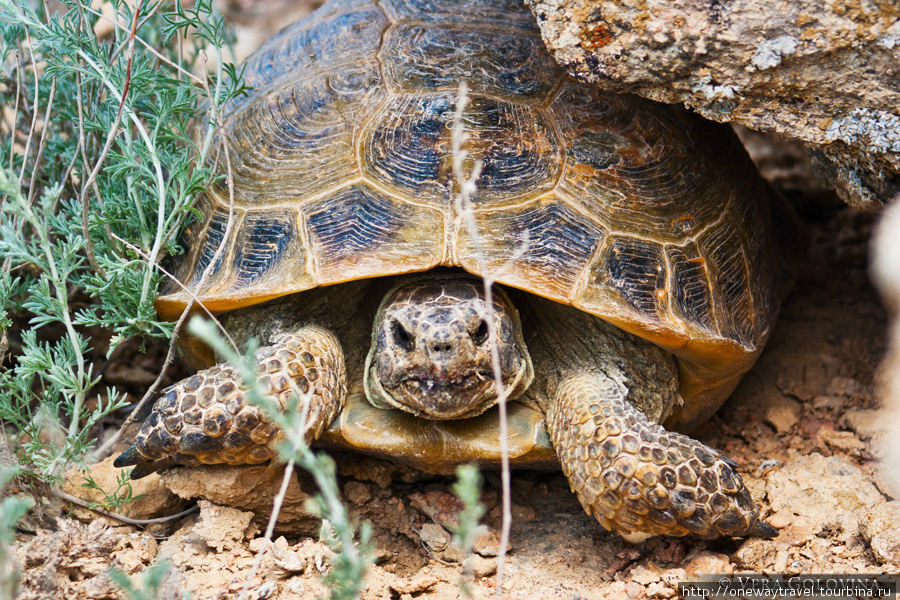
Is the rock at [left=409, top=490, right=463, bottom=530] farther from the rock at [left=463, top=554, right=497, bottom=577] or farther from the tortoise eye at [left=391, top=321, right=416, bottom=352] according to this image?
the tortoise eye at [left=391, top=321, right=416, bottom=352]

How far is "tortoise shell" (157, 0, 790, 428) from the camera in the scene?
275 cm

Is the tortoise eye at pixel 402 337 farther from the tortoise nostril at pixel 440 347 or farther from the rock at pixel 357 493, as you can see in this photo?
the rock at pixel 357 493

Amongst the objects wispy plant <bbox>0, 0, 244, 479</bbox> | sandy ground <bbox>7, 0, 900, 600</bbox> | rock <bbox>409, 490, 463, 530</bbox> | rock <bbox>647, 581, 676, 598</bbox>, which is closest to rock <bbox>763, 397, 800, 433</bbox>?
sandy ground <bbox>7, 0, 900, 600</bbox>

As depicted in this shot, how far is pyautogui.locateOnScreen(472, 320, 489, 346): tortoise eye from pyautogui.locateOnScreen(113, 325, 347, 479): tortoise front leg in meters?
0.58

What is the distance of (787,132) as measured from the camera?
280 cm

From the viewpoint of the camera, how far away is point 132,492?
291 cm

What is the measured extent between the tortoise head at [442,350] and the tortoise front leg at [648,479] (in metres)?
0.33

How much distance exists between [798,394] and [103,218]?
126 inches

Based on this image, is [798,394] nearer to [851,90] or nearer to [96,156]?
[851,90]

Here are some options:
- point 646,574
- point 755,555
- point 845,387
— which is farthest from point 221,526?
point 845,387

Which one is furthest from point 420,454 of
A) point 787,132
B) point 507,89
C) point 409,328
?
point 787,132

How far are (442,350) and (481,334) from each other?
188 mm

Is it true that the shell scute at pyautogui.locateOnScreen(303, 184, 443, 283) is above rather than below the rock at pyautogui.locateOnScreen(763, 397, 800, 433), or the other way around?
above

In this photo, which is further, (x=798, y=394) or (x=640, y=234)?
(x=798, y=394)
